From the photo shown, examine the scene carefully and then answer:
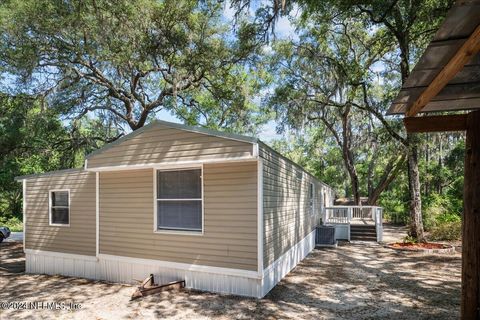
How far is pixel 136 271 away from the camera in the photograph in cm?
675

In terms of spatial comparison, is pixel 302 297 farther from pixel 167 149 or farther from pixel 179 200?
pixel 167 149

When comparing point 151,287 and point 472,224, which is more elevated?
point 472,224

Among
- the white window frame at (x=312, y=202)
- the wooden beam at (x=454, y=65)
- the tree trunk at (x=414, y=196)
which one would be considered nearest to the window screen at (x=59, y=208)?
the white window frame at (x=312, y=202)

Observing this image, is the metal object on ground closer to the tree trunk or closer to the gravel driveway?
the gravel driveway

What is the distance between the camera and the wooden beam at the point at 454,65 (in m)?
1.90

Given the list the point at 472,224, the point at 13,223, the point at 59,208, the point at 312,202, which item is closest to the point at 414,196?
the point at 312,202

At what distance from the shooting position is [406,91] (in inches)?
113

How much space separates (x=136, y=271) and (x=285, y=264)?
332 centimetres

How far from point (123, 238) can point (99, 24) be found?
6.22 meters

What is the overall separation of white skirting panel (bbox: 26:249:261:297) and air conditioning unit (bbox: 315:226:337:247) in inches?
266

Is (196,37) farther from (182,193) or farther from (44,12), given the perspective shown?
(182,193)

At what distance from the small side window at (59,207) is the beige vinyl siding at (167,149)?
1.60 m

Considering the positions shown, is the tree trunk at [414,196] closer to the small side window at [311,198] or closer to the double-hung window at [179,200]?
the small side window at [311,198]

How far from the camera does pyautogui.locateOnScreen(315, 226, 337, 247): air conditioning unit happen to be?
1173 centimetres
